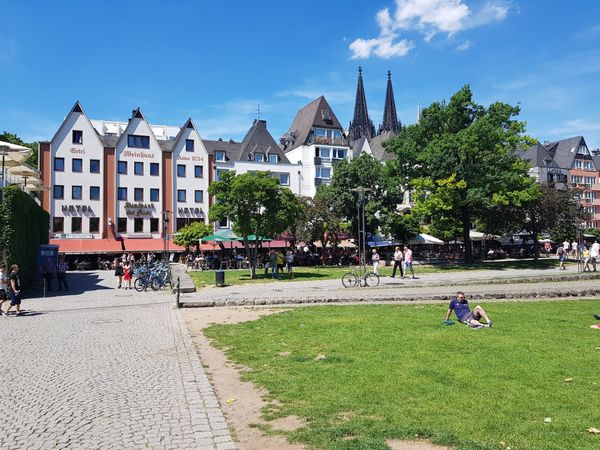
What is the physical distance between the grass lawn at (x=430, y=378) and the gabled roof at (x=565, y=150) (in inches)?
3732

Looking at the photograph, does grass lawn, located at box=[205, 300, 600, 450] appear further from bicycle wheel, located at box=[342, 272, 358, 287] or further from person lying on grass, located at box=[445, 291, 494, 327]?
bicycle wheel, located at box=[342, 272, 358, 287]

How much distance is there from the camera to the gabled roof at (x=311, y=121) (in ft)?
232

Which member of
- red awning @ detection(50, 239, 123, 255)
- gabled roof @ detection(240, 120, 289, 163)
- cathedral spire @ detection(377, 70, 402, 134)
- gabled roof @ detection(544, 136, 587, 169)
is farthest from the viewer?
cathedral spire @ detection(377, 70, 402, 134)

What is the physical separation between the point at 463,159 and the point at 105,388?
38.0 m

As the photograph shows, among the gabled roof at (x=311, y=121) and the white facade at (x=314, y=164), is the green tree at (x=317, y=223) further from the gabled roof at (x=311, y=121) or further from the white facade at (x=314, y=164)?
the gabled roof at (x=311, y=121)

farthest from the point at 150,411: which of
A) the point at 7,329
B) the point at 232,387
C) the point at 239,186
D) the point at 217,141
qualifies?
the point at 217,141

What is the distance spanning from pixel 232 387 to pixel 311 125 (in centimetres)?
6447

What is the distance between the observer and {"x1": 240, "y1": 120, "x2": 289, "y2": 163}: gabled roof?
65.6 metres

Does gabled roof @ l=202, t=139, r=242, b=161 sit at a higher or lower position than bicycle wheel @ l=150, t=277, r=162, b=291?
higher

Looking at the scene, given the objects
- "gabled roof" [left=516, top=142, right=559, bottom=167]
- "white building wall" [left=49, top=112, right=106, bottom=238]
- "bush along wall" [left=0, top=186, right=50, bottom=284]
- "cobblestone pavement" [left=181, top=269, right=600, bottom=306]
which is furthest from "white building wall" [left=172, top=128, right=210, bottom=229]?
"gabled roof" [left=516, top=142, right=559, bottom=167]

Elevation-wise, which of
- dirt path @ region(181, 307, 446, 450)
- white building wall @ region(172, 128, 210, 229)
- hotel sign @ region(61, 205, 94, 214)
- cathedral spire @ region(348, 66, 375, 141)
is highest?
cathedral spire @ region(348, 66, 375, 141)

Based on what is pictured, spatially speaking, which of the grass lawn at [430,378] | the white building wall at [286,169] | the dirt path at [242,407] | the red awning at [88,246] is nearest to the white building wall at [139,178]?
the red awning at [88,246]

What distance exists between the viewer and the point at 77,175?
5450 cm

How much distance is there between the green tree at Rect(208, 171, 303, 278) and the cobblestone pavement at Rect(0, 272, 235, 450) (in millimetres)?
16669
